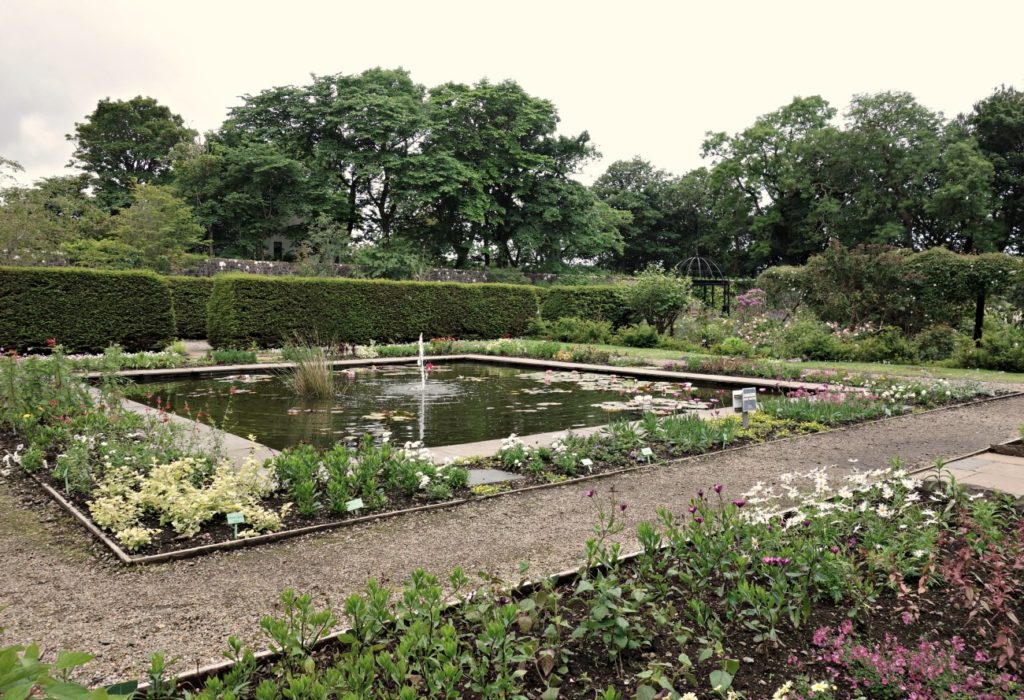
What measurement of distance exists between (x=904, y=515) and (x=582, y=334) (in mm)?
13615

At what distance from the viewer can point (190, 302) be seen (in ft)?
51.7

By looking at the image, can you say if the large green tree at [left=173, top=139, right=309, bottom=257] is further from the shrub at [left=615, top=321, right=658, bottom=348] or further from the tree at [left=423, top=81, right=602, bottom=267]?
the shrub at [left=615, top=321, right=658, bottom=348]

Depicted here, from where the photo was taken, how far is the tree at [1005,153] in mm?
26188

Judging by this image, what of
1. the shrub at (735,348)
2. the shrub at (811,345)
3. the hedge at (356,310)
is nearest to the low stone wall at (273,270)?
the hedge at (356,310)

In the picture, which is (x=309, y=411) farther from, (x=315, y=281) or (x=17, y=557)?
(x=315, y=281)

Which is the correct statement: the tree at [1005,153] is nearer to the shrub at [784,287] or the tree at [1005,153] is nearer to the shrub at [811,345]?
the shrub at [784,287]

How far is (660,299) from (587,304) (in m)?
2.46

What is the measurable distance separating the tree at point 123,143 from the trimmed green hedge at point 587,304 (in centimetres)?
2069

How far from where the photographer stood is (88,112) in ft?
100

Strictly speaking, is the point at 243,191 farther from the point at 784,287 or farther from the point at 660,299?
the point at 784,287

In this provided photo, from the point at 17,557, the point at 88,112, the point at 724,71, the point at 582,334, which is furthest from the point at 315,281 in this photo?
the point at 88,112

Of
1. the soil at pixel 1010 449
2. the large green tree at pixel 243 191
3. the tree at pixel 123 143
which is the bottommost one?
the soil at pixel 1010 449

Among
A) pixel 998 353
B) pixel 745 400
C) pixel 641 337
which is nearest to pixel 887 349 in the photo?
pixel 998 353

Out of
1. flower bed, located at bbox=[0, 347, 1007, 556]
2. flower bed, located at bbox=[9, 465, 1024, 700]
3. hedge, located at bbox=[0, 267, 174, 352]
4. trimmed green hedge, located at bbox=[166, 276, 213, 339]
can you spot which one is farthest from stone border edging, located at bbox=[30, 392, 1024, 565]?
trimmed green hedge, located at bbox=[166, 276, 213, 339]
